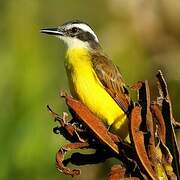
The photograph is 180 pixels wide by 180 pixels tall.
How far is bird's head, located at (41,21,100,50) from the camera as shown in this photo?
588cm

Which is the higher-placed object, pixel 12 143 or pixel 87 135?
pixel 87 135

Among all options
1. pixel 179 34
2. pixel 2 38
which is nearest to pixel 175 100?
pixel 179 34

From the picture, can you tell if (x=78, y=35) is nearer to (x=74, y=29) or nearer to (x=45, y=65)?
(x=74, y=29)

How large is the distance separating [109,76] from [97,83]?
0.12 metres

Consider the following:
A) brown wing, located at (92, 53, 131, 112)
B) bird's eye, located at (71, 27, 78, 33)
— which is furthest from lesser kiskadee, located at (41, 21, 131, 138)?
bird's eye, located at (71, 27, 78, 33)

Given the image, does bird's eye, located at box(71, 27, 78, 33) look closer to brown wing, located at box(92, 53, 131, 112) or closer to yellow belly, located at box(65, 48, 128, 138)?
brown wing, located at box(92, 53, 131, 112)

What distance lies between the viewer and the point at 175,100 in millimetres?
5109

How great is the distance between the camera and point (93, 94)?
16.3ft

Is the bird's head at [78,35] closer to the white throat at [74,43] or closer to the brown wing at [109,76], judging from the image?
the white throat at [74,43]

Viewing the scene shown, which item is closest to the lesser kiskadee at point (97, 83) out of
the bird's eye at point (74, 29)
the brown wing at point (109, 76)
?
the brown wing at point (109, 76)

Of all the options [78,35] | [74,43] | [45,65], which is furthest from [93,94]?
[78,35]

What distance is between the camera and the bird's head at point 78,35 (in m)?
5.88

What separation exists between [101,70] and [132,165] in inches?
108

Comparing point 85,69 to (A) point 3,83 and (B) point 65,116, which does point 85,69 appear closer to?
(A) point 3,83
